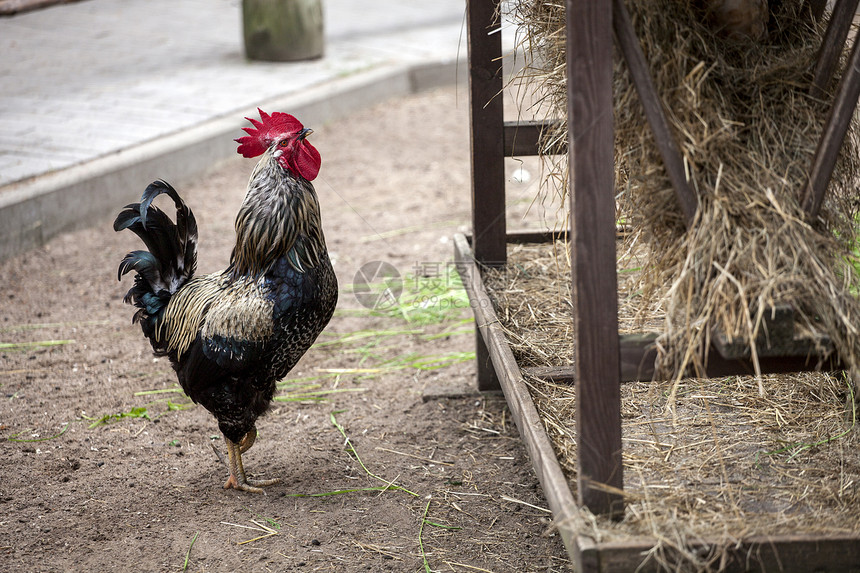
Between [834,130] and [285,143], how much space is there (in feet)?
6.14

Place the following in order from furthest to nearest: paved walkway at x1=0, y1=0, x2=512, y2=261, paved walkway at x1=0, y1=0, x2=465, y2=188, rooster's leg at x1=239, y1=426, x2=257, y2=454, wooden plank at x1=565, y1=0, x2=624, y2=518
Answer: paved walkway at x1=0, y1=0, x2=465, y2=188, paved walkway at x1=0, y1=0, x2=512, y2=261, rooster's leg at x1=239, y1=426, x2=257, y2=454, wooden plank at x1=565, y1=0, x2=624, y2=518

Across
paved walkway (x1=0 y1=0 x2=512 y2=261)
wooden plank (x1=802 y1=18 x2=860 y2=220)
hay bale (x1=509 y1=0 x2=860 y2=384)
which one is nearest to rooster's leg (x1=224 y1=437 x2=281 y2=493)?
hay bale (x1=509 y1=0 x2=860 y2=384)

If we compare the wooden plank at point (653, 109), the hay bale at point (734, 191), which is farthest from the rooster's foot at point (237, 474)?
the wooden plank at point (653, 109)

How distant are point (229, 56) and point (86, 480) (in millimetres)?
6727

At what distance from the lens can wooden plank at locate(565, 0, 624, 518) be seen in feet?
6.05

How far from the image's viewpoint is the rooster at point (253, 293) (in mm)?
2984

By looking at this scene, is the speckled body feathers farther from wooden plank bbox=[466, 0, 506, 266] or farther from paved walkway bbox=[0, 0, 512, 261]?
paved walkway bbox=[0, 0, 512, 261]

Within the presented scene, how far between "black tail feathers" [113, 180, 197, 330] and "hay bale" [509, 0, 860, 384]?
1.82m

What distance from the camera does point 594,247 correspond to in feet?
6.31

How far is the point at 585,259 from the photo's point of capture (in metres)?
1.93

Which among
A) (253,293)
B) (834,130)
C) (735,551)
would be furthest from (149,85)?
(735,551)

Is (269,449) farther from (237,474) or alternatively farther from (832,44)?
(832,44)

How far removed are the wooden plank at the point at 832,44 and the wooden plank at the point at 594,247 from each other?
0.65 m

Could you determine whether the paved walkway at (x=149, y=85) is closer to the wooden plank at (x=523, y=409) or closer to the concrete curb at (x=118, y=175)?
the concrete curb at (x=118, y=175)
